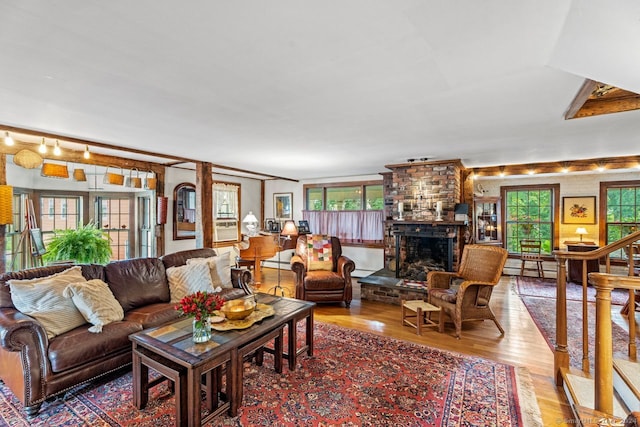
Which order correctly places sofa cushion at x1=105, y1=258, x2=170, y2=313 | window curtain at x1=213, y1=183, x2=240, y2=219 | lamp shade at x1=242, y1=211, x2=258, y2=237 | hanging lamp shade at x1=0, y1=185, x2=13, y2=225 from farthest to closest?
1. lamp shade at x1=242, y1=211, x2=258, y2=237
2. window curtain at x1=213, y1=183, x2=240, y2=219
3. hanging lamp shade at x1=0, y1=185, x2=13, y2=225
4. sofa cushion at x1=105, y1=258, x2=170, y2=313

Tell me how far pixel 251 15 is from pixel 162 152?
3.60m

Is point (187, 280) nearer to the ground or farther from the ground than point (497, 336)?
farther from the ground

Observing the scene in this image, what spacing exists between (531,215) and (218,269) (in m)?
6.60

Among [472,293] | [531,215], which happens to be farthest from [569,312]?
[531,215]

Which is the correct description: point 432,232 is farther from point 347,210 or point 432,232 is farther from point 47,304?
point 47,304

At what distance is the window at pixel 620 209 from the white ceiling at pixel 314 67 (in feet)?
9.81

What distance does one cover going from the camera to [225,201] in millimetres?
6805

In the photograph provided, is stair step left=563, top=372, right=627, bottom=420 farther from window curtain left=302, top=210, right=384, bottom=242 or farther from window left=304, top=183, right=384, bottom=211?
window left=304, top=183, right=384, bottom=211

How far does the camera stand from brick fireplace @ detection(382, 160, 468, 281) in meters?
4.97

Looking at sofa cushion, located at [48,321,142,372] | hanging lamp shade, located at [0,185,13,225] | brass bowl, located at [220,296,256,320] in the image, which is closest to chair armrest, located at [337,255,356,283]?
brass bowl, located at [220,296,256,320]

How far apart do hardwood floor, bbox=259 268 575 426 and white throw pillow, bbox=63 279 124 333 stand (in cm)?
233

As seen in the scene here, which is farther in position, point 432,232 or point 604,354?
point 432,232

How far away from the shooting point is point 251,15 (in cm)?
135

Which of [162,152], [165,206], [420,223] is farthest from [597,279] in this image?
[165,206]
